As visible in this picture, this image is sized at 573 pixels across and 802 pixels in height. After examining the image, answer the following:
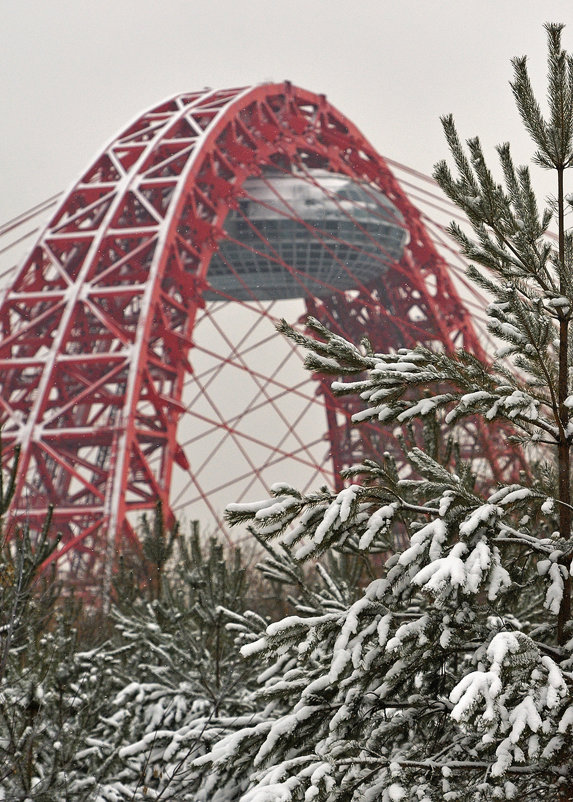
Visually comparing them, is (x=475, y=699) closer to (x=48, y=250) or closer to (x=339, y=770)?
(x=339, y=770)

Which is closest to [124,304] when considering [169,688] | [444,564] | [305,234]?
[305,234]

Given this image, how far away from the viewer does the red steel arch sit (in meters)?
28.5

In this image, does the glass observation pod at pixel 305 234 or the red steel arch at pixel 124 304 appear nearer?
the red steel arch at pixel 124 304

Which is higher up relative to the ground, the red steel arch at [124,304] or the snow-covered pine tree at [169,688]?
the red steel arch at [124,304]

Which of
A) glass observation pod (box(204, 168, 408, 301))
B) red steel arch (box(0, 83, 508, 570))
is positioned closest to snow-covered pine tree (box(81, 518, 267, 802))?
red steel arch (box(0, 83, 508, 570))

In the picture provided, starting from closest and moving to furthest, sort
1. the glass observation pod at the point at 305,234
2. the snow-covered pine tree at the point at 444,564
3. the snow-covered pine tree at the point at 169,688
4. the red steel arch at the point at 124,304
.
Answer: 1. the snow-covered pine tree at the point at 444,564
2. the snow-covered pine tree at the point at 169,688
3. the red steel arch at the point at 124,304
4. the glass observation pod at the point at 305,234

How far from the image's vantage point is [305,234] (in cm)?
4478

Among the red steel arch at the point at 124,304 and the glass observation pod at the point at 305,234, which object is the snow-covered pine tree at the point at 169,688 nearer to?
the red steel arch at the point at 124,304

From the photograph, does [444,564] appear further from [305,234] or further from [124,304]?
[305,234]

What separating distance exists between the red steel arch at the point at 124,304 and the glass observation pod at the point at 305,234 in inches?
177

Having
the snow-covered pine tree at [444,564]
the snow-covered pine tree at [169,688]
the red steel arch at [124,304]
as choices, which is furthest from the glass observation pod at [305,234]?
the snow-covered pine tree at [444,564]

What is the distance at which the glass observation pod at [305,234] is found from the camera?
4303 cm

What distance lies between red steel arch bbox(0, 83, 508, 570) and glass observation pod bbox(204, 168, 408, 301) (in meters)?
4.51

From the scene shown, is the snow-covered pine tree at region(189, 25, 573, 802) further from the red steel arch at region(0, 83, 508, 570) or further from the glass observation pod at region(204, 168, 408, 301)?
the glass observation pod at region(204, 168, 408, 301)
